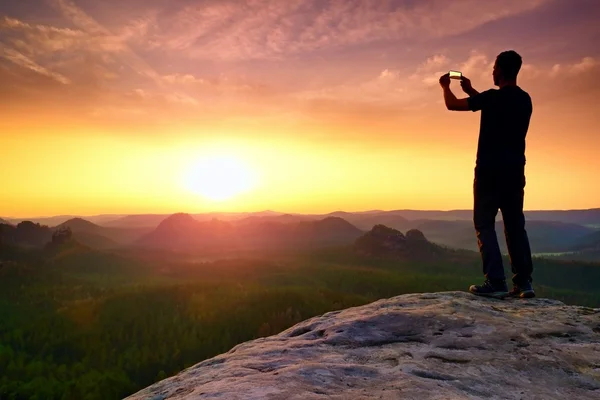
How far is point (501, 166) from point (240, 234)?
343ft

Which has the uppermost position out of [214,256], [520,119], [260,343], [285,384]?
[520,119]

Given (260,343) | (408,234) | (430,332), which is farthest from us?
(408,234)

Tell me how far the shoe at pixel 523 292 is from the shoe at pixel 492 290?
0.48ft

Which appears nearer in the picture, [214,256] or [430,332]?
[430,332]

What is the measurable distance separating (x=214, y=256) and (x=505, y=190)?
67.7 meters

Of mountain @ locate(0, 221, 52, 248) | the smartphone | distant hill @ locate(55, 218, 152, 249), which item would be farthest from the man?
mountain @ locate(0, 221, 52, 248)

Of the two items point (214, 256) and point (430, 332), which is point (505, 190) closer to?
point (430, 332)

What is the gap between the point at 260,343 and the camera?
603cm

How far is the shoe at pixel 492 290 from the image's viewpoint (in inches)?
311

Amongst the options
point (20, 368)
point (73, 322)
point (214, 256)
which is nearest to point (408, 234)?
point (214, 256)

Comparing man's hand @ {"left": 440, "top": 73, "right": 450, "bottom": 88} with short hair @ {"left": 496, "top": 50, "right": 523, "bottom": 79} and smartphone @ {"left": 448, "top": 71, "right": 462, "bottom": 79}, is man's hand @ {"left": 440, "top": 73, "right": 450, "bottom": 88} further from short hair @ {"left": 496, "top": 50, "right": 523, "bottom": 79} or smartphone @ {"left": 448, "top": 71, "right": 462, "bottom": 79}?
short hair @ {"left": 496, "top": 50, "right": 523, "bottom": 79}

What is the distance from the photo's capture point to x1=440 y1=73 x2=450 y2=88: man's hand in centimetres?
759

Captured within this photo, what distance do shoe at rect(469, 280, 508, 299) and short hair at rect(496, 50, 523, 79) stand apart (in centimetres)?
387

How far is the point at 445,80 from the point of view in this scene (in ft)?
25.0
